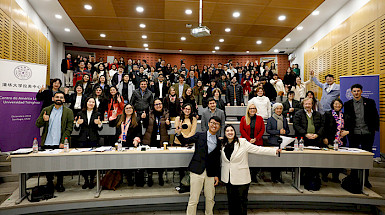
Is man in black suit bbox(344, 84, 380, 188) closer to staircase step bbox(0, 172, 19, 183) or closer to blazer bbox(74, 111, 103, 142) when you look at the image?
blazer bbox(74, 111, 103, 142)

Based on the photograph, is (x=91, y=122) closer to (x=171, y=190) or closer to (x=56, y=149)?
(x=56, y=149)

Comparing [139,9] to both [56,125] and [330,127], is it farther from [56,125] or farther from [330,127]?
[330,127]

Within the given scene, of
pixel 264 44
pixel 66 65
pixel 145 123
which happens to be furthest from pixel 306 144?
pixel 66 65

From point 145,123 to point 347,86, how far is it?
469 cm

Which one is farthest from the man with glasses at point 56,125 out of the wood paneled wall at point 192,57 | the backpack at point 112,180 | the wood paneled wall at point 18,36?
the wood paneled wall at point 192,57

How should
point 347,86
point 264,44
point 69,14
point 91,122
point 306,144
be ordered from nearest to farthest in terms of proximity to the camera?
1. point 91,122
2. point 306,144
3. point 347,86
4. point 69,14
5. point 264,44

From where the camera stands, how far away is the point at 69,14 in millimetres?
7031

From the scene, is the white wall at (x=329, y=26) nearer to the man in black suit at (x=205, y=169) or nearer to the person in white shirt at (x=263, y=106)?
the person in white shirt at (x=263, y=106)

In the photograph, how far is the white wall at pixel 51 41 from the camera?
6613 mm

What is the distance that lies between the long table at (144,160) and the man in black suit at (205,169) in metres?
0.40

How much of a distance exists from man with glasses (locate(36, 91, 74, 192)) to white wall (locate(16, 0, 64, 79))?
4.70m

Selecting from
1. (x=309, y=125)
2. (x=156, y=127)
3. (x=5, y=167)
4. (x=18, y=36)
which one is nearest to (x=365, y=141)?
(x=309, y=125)

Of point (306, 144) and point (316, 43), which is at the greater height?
point (316, 43)

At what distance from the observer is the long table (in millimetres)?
3000
